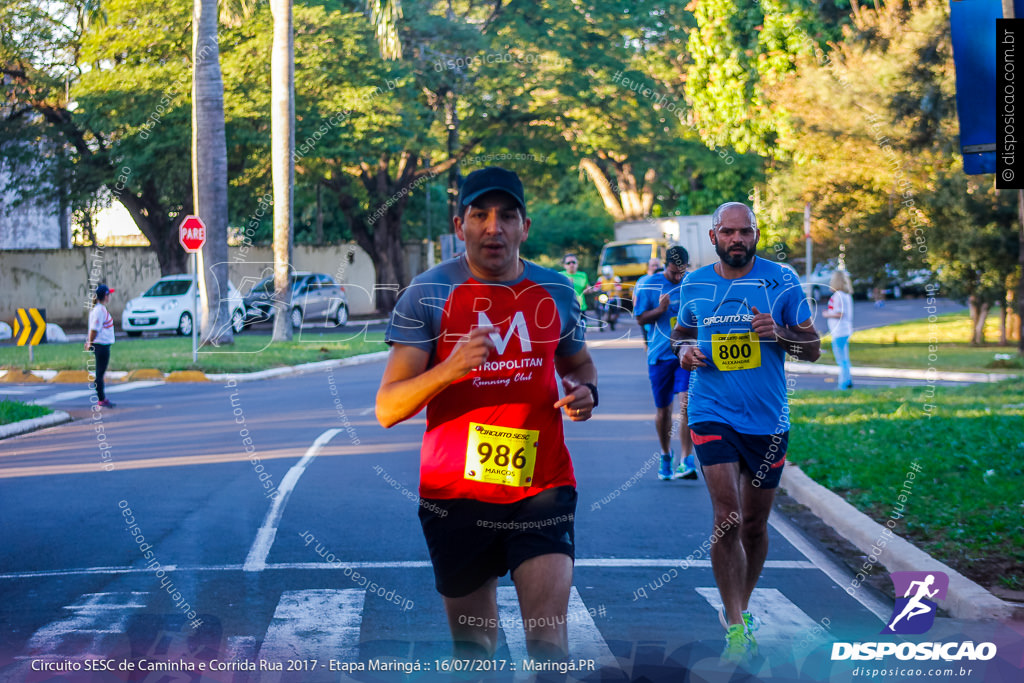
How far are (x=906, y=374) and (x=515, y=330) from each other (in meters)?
19.5

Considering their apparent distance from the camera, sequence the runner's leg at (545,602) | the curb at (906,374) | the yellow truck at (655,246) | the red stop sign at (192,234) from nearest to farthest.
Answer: the runner's leg at (545,602) → the curb at (906,374) → the red stop sign at (192,234) → the yellow truck at (655,246)

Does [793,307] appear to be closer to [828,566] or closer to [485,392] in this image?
[828,566]

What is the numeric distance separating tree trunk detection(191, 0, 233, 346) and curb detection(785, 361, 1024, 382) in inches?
490

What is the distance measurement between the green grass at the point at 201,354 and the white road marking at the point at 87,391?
119 cm

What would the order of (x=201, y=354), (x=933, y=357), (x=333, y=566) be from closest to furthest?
(x=333, y=566) < (x=201, y=354) < (x=933, y=357)

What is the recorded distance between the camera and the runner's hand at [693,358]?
244 inches

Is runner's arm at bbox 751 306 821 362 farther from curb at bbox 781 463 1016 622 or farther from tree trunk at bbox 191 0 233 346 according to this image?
tree trunk at bbox 191 0 233 346

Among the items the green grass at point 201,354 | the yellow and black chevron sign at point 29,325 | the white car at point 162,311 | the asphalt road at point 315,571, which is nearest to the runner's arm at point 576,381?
the asphalt road at point 315,571

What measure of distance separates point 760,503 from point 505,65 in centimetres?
3370

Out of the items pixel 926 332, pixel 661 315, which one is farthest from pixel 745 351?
pixel 926 332

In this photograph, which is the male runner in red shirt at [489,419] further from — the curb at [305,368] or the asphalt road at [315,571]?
the curb at [305,368]

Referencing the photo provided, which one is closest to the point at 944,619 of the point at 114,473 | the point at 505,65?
the point at 114,473

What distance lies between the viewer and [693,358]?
620 cm

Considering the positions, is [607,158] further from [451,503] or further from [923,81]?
[451,503]
